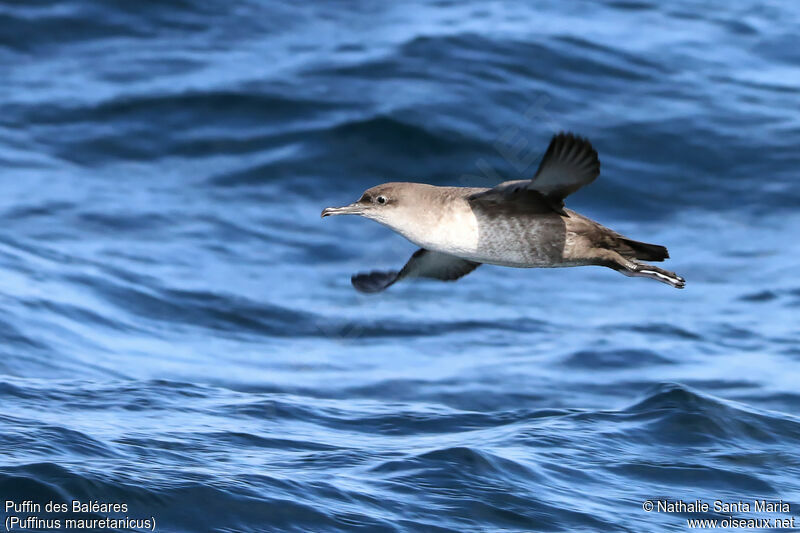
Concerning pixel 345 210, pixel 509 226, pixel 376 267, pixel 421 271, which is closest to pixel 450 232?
pixel 509 226

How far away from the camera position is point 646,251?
6.38 meters

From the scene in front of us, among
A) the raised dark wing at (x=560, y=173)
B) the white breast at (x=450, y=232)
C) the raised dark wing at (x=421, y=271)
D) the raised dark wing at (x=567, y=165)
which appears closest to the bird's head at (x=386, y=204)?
the white breast at (x=450, y=232)

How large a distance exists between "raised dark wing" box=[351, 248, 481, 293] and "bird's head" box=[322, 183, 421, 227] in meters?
0.83

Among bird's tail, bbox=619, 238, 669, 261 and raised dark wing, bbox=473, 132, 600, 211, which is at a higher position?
raised dark wing, bbox=473, 132, 600, 211

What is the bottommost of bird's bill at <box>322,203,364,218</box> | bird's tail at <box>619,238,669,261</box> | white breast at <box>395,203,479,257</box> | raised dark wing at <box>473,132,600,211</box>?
white breast at <box>395,203,479,257</box>

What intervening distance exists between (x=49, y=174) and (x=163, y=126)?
1.57 meters

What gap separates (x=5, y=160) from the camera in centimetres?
1544

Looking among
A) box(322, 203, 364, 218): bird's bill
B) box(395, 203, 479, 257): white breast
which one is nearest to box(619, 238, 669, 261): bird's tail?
box(395, 203, 479, 257): white breast

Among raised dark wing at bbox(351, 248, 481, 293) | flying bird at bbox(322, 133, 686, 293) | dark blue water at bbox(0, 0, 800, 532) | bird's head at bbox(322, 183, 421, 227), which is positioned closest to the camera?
flying bird at bbox(322, 133, 686, 293)

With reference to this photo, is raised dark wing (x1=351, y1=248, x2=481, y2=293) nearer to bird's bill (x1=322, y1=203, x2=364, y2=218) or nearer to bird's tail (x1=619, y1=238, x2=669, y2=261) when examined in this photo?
bird's bill (x1=322, y1=203, x2=364, y2=218)

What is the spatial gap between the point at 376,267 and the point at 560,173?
641cm

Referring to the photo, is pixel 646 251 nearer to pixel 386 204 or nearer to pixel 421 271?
pixel 386 204

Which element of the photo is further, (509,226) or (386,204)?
(386,204)

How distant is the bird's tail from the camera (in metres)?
6.33
